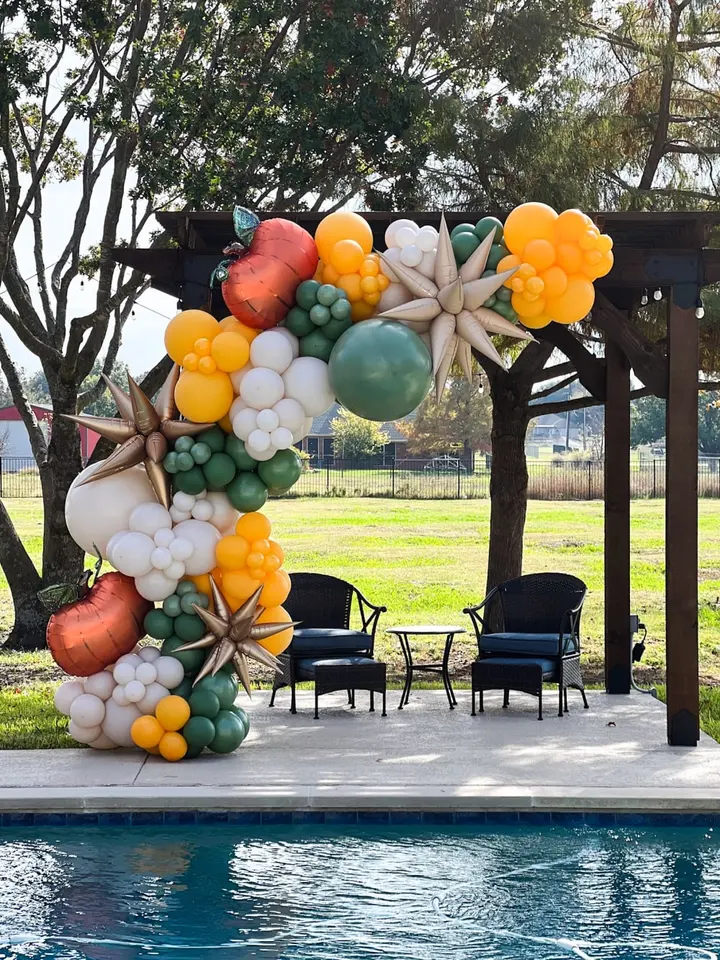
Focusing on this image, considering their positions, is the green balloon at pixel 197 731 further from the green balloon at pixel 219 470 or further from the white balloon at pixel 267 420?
the white balloon at pixel 267 420

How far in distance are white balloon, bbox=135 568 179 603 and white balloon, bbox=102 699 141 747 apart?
24.6 inches

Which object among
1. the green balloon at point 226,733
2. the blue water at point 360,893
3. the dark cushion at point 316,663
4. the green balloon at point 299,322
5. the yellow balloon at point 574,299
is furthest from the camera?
the dark cushion at point 316,663

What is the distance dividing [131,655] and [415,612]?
31.1 ft

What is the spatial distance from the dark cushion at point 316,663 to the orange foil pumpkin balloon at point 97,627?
1.46 m

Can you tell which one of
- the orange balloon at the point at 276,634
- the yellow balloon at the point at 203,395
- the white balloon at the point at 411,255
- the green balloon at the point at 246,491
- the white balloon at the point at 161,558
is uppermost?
the white balloon at the point at 411,255

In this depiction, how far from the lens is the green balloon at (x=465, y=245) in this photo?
23.0ft

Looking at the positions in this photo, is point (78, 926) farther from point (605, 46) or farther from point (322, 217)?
point (605, 46)

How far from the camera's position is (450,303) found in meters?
6.91

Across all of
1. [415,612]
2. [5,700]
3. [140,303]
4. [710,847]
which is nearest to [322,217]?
[710,847]

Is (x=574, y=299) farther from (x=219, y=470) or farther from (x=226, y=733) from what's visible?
(x=226, y=733)

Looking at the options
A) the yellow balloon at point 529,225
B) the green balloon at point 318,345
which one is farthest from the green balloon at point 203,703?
the yellow balloon at point 529,225

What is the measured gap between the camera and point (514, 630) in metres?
9.52

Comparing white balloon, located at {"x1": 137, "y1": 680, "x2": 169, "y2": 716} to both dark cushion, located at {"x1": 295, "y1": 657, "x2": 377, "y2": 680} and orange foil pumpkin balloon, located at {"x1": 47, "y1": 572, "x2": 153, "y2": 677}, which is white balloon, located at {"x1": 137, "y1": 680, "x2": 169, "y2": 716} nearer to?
orange foil pumpkin balloon, located at {"x1": 47, "y1": 572, "x2": 153, "y2": 677}

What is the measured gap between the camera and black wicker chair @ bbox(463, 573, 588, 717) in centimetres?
842
